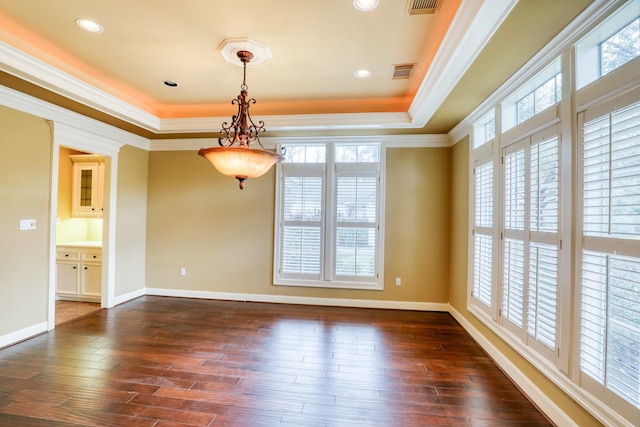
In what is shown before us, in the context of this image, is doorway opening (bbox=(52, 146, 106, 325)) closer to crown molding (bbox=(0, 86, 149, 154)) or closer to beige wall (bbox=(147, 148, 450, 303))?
crown molding (bbox=(0, 86, 149, 154))

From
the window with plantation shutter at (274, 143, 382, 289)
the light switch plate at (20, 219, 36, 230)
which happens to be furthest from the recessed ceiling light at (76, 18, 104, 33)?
the window with plantation shutter at (274, 143, 382, 289)

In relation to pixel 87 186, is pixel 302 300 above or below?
below

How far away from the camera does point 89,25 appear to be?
8.03ft

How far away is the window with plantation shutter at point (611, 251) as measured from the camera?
1510mm

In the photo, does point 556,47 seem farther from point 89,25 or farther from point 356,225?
point 89,25

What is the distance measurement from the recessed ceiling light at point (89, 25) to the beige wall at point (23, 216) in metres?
1.50

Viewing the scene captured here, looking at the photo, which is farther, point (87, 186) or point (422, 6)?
point (87, 186)

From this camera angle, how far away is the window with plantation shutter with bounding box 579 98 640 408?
1.51m

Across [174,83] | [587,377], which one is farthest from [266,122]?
[587,377]

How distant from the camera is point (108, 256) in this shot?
14.5ft

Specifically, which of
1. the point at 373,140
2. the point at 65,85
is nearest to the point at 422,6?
the point at 373,140

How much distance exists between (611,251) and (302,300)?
384 cm

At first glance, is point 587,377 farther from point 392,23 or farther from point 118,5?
point 118,5

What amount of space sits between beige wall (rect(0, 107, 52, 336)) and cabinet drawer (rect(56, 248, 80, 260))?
1.19 meters
